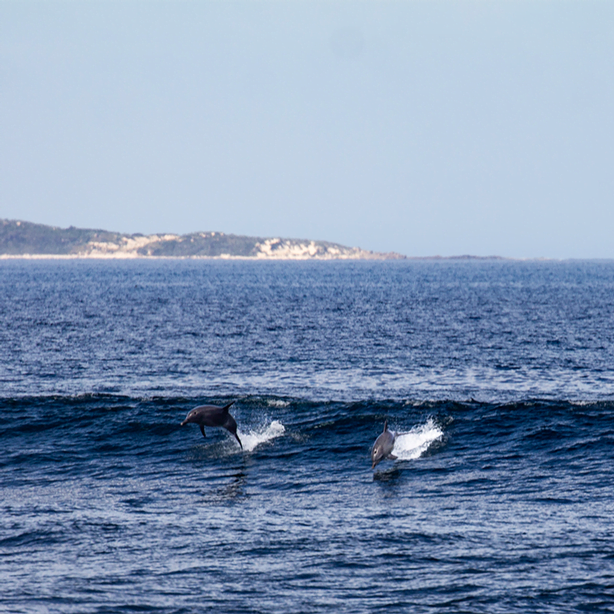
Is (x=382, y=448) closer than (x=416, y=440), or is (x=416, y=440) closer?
(x=382, y=448)

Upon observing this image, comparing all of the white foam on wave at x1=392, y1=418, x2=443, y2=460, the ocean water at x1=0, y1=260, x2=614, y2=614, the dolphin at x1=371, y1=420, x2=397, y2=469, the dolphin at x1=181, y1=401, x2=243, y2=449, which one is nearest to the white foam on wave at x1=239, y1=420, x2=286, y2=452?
the ocean water at x1=0, y1=260, x2=614, y2=614

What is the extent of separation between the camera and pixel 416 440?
3048 cm

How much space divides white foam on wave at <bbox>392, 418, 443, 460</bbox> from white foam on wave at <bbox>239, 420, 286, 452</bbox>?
17.0 feet

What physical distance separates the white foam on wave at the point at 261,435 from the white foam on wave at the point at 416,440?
5172mm

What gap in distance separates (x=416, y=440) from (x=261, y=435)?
6390mm

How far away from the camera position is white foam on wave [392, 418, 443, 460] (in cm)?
2873

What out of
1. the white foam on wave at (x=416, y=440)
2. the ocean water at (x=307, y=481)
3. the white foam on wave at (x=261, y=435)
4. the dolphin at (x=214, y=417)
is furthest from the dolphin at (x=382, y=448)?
the white foam on wave at (x=261, y=435)

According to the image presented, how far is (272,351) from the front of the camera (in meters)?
58.7

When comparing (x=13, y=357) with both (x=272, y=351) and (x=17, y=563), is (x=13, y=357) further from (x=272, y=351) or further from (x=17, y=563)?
(x=17, y=563)

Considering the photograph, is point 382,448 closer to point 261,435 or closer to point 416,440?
point 416,440

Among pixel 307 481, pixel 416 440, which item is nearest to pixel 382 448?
pixel 307 481

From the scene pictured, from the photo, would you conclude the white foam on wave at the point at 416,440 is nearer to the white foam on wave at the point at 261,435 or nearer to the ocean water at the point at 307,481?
the ocean water at the point at 307,481

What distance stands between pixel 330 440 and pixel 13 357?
31.9 m

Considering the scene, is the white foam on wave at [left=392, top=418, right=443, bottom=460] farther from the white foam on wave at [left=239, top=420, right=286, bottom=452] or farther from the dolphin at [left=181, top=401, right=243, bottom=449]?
the dolphin at [left=181, top=401, right=243, bottom=449]
